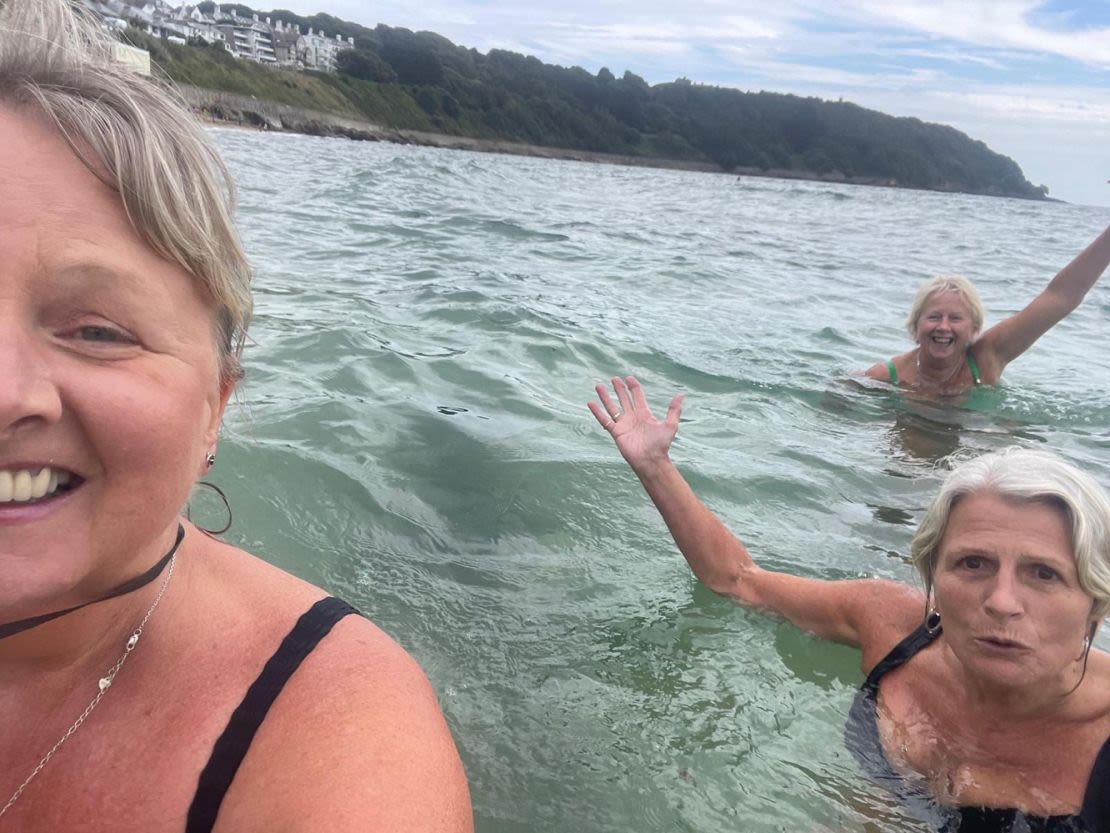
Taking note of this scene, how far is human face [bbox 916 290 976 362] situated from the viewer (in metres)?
6.41

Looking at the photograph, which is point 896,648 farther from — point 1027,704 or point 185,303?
point 185,303

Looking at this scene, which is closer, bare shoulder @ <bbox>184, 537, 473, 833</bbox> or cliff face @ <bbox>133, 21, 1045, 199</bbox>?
bare shoulder @ <bbox>184, 537, 473, 833</bbox>

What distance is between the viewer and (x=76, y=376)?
42.2 inches

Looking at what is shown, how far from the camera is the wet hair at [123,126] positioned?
113 centimetres

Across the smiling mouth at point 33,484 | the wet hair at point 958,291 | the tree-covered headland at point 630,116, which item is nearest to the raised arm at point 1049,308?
the wet hair at point 958,291

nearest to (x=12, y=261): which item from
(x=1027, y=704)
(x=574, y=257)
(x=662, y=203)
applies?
(x=1027, y=704)

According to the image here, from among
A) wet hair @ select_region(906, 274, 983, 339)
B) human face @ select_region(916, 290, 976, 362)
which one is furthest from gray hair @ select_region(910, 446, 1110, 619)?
wet hair @ select_region(906, 274, 983, 339)

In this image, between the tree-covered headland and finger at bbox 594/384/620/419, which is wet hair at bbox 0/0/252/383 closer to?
finger at bbox 594/384/620/419

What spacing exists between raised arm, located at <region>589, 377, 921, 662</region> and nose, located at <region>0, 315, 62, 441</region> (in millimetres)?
2396

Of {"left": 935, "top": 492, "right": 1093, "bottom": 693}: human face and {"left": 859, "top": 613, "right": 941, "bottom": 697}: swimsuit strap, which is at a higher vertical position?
{"left": 935, "top": 492, "right": 1093, "bottom": 693}: human face

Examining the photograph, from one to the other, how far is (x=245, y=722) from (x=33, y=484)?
0.52 metres

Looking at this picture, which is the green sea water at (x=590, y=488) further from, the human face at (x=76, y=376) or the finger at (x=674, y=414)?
the human face at (x=76, y=376)

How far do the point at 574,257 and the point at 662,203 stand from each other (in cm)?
1509

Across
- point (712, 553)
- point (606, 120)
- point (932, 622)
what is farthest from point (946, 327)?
point (606, 120)
